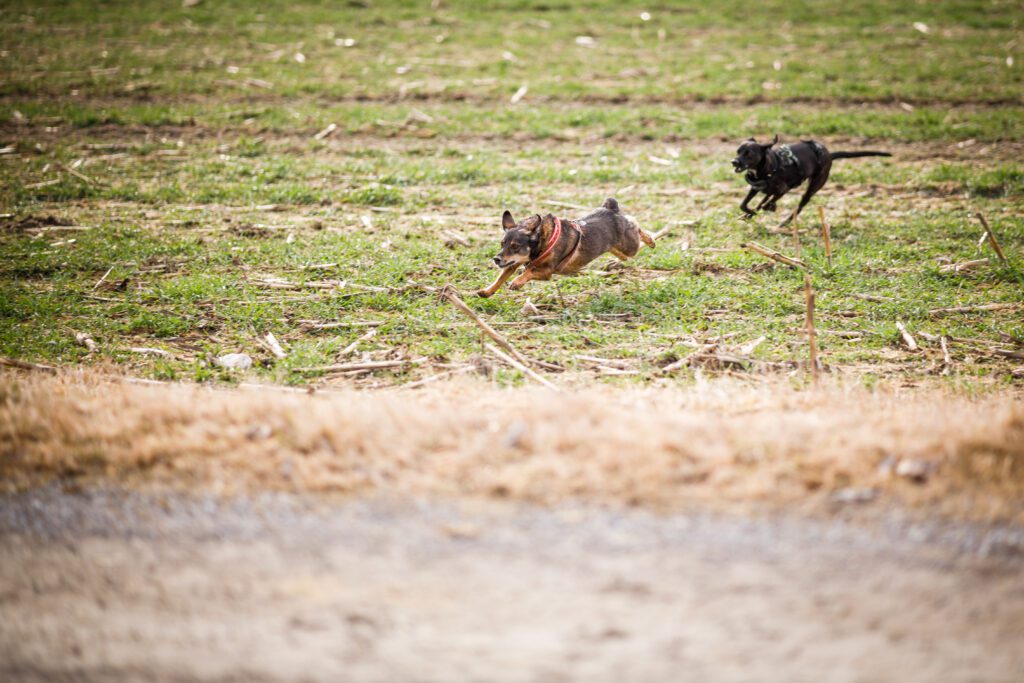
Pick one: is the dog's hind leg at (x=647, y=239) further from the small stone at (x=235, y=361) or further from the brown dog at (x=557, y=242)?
the small stone at (x=235, y=361)

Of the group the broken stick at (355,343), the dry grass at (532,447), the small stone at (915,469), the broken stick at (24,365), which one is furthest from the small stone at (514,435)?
the broken stick at (24,365)

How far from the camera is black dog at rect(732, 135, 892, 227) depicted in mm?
8367

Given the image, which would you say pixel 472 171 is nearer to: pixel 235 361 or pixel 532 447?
pixel 235 361

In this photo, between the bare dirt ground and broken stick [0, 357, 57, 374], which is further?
broken stick [0, 357, 57, 374]

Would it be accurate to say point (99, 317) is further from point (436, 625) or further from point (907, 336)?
point (907, 336)

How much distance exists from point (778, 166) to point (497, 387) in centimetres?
489

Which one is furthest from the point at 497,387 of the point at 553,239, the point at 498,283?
the point at 553,239

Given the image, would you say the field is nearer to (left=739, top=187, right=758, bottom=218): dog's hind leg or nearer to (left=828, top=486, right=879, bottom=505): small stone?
(left=828, top=486, right=879, bottom=505): small stone

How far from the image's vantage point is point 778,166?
849 cm

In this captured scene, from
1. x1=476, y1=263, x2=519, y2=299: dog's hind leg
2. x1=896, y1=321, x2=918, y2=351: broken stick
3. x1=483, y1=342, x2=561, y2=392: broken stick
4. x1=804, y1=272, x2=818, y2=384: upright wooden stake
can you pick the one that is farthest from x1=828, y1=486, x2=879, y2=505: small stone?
x1=476, y1=263, x2=519, y2=299: dog's hind leg

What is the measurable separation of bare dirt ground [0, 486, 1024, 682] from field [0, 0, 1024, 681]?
Result: 17 mm

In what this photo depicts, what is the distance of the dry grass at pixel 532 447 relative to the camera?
4051 mm

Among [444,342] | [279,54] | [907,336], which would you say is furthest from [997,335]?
[279,54]

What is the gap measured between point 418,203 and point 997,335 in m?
6.51
